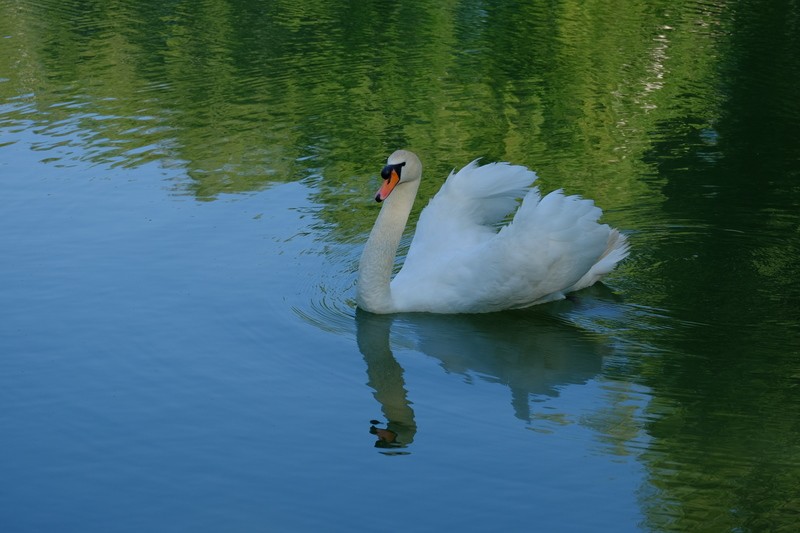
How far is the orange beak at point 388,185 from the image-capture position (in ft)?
30.5

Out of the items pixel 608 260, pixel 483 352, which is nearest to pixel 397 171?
pixel 483 352

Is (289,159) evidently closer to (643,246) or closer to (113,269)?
(113,269)

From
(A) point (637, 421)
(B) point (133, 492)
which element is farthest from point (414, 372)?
(B) point (133, 492)

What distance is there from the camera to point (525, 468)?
696 cm

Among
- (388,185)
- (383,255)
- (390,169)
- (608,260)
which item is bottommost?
(608,260)

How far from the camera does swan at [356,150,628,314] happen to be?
29.5 ft

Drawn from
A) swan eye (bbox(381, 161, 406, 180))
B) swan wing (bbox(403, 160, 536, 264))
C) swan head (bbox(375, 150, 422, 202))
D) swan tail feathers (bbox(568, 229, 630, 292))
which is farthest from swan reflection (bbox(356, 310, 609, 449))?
swan eye (bbox(381, 161, 406, 180))

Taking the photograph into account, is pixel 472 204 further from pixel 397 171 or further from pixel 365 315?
pixel 365 315

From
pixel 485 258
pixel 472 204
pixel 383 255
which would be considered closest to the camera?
pixel 485 258

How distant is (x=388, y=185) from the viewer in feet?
30.7

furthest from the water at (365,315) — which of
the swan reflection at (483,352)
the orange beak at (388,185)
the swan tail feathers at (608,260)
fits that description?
the orange beak at (388,185)

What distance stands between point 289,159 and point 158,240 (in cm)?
289

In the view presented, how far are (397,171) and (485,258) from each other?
3.12 ft

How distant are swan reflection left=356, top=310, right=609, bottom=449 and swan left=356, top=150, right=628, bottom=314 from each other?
12 cm
